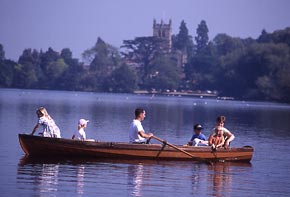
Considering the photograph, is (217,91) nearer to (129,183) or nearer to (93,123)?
(93,123)

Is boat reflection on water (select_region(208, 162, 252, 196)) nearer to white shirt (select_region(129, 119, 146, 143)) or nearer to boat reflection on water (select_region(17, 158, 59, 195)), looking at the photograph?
white shirt (select_region(129, 119, 146, 143))

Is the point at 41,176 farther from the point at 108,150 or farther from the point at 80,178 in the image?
the point at 108,150

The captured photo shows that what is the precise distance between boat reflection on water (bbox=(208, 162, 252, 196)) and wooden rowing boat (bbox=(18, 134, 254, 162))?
23.1 inches

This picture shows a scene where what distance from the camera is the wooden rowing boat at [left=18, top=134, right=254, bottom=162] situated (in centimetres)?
2839

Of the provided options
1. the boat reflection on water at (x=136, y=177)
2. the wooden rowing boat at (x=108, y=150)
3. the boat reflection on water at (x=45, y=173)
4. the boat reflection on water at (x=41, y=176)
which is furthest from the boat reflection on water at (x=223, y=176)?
the boat reflection on water at (x=41, y=176)

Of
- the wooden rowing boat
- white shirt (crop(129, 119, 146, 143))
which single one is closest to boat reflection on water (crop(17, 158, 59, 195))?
the wooden rowing boat

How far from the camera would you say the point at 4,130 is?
42219 millimetres

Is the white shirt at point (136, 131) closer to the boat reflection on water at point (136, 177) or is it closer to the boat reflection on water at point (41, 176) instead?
the boat reflection on water at point (136, 177)

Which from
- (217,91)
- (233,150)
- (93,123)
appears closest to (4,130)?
(93,123)

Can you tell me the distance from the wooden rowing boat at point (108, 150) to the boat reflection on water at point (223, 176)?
59 centimetres

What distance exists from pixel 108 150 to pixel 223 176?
447 centimetres

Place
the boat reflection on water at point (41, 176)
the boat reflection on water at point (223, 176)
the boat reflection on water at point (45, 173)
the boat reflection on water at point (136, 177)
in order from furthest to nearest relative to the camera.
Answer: the boat reflection on water at point (223, 176), the boat reflection on water at point (136, 177), the boat reflection on water at point (45, 173), the boat reflection on water at point (41, 176)

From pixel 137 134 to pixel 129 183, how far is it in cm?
566

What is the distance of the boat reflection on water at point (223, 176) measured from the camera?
23389 millimetres
